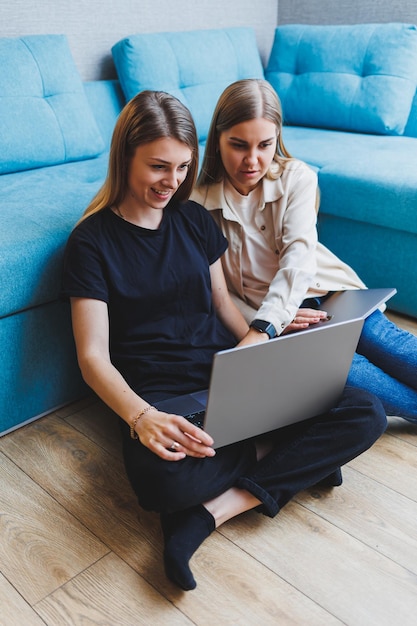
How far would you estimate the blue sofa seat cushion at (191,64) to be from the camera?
221cm

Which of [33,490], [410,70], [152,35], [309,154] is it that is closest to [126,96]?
[152,35]

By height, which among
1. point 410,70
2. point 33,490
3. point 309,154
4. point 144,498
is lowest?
point 33,490

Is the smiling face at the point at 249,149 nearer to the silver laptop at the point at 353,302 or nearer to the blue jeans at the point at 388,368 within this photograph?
the silver laptop at the point at 353,302

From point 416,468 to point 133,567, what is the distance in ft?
2.11

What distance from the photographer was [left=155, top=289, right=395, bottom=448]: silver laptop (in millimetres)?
948

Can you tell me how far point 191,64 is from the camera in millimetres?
2352

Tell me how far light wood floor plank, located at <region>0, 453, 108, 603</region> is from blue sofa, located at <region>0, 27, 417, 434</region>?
0.77 ft

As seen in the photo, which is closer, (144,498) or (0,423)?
(144,498)

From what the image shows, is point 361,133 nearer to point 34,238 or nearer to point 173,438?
point 34,238

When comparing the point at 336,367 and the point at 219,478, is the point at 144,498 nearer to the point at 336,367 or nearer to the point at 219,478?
the point at 219,478

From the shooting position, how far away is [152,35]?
2270 millimetres

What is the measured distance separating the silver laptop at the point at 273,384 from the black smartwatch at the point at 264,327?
196 millimetres

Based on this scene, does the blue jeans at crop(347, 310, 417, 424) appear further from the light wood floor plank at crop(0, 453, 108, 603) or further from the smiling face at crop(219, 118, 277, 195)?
the light wood floor plank at crop(0, 453, 108, 603)

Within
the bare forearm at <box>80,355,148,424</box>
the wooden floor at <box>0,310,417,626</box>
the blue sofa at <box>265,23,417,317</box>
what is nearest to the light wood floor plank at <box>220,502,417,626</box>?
the wooden floor at <box>0,310,417,626</box>
